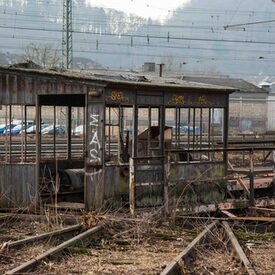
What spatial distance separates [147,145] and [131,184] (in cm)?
171

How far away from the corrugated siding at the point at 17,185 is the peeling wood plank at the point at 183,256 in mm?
4113

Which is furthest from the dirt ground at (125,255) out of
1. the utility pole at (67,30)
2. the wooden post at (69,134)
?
the utility pole at (67,30)

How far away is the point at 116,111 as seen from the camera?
12.9 meters

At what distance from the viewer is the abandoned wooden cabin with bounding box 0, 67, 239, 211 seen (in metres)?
12.2

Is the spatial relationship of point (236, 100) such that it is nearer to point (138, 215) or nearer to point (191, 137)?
point (191, 137)

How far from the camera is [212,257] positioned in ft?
30.7

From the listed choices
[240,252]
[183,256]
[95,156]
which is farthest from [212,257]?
[95,156]

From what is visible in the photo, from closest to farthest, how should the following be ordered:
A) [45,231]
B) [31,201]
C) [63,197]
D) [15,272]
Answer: [15,272], [45,231], [31,201], [63,197]

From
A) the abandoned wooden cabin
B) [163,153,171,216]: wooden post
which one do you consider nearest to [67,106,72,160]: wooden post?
the abandoned wooden cabin

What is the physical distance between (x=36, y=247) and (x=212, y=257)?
112 inches

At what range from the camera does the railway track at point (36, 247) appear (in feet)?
26.5

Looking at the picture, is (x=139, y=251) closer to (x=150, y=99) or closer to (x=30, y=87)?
(x=150, y=99)

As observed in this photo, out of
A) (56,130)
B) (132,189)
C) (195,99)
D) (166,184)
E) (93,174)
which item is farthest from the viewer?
(56,130)

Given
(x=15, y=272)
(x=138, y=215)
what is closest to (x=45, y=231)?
(x=138, y=215)
